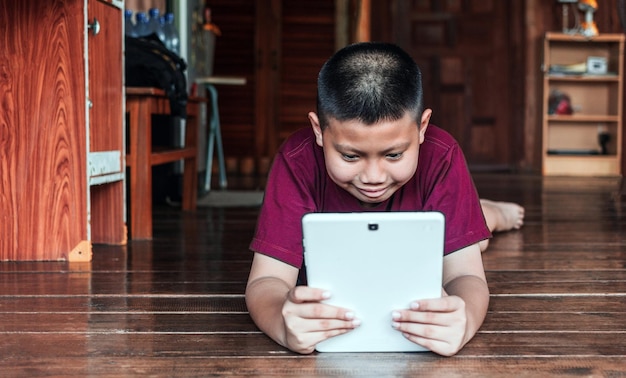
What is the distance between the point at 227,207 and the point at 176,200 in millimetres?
403

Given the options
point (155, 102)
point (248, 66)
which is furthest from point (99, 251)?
point (248, 66)

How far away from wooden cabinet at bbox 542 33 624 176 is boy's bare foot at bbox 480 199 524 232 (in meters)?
4.14

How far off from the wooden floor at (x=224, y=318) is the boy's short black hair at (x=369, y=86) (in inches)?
13.4

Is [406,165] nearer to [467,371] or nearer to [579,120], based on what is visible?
[467,371]

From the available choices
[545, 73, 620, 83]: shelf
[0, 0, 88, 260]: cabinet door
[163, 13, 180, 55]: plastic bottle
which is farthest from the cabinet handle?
[545, 73, 620, 83]: shelf

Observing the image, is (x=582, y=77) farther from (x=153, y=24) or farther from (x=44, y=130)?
(x=44, y=130)

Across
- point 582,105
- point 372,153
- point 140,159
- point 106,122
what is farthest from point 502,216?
point 582,105

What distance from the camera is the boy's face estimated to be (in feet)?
3.99

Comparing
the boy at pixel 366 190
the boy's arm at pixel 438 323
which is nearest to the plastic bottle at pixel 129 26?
the boy at pixel 366 190

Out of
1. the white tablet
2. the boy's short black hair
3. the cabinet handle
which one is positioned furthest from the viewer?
the cabinet handle

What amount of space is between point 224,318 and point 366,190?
39cm

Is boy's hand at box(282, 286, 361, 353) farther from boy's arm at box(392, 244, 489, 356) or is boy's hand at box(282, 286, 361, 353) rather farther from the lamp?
the lamp

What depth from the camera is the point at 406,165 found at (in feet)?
4.08

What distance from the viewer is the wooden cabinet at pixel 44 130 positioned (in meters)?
2.17
